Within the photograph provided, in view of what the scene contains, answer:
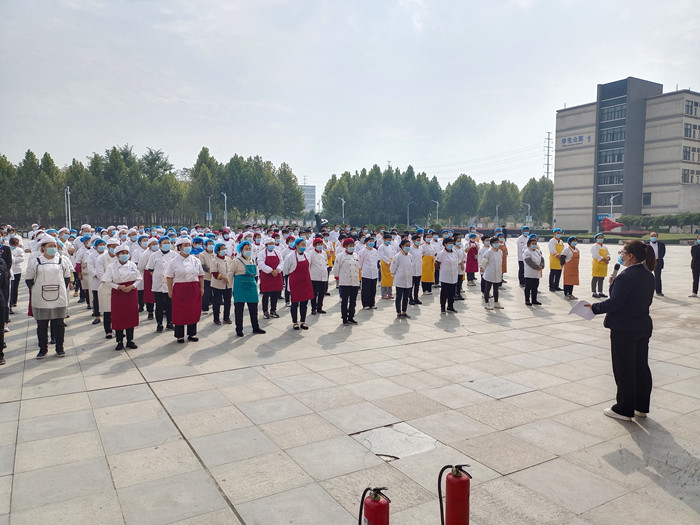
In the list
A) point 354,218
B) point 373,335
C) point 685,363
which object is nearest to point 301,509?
point 373,335

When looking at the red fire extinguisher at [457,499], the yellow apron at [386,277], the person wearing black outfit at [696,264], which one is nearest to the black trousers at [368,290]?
the yellow apron at [386,277]

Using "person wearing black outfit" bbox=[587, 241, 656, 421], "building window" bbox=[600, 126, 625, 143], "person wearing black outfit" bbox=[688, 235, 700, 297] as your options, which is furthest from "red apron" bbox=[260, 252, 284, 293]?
"building window" bbox=[600, 126, 625, 143]

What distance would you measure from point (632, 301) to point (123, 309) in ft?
24.4

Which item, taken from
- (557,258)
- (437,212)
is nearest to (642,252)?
(557,258)

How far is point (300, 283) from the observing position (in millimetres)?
10141

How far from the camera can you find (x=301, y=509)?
369 centimetres

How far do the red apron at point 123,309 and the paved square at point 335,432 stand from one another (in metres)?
0.48

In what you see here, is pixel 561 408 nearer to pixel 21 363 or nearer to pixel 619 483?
pixel 619 483

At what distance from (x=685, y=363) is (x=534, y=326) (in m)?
3.11

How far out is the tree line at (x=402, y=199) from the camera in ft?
275

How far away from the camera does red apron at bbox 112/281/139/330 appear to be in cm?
824

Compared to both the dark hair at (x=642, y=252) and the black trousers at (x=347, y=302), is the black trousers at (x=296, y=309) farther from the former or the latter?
the dark hair at (x=642, y=252)

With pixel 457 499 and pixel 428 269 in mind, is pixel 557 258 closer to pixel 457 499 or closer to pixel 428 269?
pixel 428 269

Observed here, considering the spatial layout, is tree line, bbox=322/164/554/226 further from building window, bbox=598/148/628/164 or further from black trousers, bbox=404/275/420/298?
black trousers, bbox=404/275/420/298
